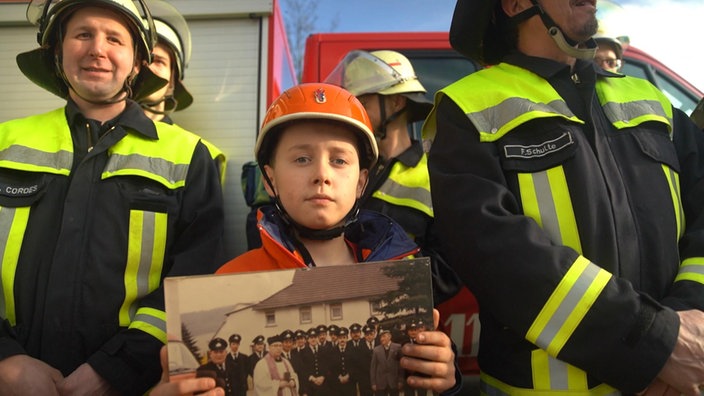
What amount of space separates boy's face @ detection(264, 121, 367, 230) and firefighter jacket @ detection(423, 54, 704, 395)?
0.32 metres

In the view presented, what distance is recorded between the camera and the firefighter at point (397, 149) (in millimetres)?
2619

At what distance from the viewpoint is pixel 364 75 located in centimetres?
333

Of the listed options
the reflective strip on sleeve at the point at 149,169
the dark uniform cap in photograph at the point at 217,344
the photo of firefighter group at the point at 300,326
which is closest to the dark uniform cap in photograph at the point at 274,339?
the photo of firefighter group at the point at 300,326

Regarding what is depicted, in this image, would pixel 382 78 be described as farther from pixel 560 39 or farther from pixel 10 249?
pixel 10 249

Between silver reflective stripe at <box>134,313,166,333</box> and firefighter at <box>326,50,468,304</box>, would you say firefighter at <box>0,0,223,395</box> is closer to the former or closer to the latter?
silver reflective stripe at <box>134,313,166,333</box>

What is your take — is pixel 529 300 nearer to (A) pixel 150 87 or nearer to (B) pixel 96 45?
(B) pixel 96 45

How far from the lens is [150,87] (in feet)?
9.57

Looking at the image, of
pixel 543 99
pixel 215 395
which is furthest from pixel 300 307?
pixel 543 99

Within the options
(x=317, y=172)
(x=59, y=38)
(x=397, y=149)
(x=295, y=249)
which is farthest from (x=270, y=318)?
(x=59, y=38)

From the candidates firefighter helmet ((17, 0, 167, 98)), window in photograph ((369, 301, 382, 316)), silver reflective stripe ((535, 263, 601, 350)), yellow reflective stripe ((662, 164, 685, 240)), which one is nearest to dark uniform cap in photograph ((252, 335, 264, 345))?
window in photograph ((369, 301, 382, 316))

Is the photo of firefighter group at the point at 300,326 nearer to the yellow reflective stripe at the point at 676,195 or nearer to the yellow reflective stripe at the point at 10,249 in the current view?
the yellow reflective stripe at the point at 676,195

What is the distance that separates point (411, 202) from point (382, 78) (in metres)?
0.93

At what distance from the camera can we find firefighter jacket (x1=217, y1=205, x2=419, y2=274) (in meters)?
1.78

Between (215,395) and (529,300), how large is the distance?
0.91 m
